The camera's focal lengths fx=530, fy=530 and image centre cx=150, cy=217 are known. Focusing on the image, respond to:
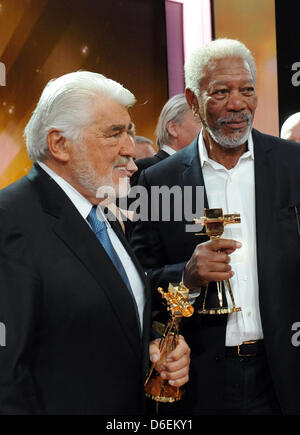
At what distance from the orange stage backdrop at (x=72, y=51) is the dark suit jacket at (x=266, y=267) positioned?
3.08 metres

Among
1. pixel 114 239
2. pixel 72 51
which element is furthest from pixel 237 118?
pixel 72 51

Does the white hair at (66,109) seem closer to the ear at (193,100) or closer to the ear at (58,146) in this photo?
the ear at (58,146)

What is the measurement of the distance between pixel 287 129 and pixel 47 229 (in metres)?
3.10

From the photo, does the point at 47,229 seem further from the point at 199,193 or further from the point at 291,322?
the point at 291,322

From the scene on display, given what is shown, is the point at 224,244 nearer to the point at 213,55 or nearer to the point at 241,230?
the point at 241,230

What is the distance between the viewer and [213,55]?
6.95 feet

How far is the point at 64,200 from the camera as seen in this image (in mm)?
1531

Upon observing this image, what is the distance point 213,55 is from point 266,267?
0.87 m

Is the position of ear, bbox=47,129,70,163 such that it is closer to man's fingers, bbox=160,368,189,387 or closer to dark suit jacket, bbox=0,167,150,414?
dark suit jacket, bbox=0,167,150,414

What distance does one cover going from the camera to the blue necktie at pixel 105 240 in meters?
1.63

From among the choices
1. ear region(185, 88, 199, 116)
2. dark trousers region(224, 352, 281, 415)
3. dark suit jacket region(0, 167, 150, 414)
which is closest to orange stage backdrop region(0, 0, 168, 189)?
ear region(185, 88, 199, 116)

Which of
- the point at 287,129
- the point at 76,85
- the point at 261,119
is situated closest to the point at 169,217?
the point at 76,85

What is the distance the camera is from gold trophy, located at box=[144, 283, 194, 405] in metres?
1.61

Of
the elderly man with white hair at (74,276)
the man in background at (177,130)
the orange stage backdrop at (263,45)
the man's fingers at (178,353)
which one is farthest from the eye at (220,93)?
the orange stage backdrop at (263,45)
